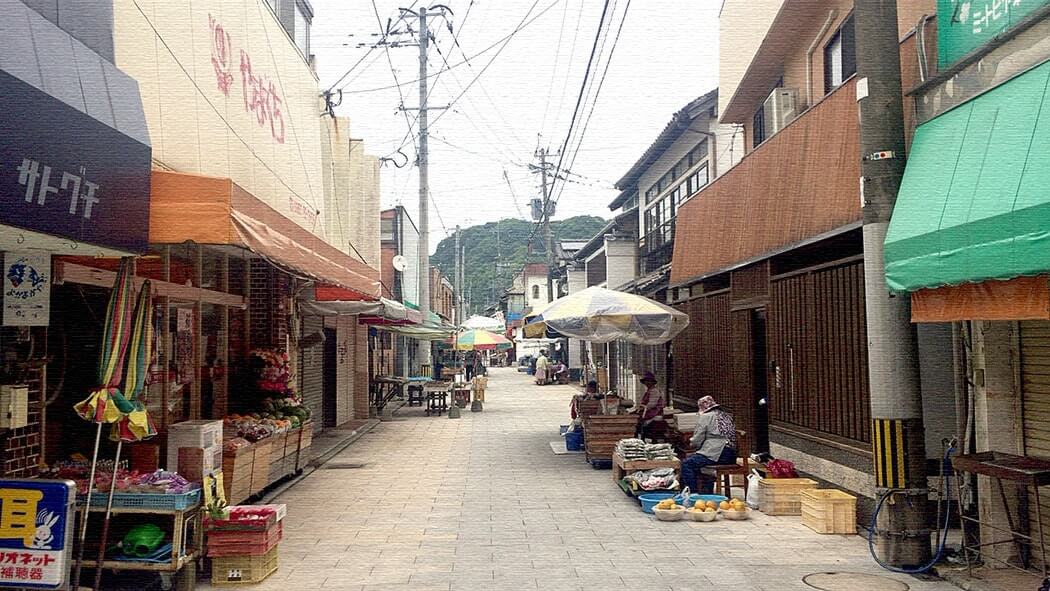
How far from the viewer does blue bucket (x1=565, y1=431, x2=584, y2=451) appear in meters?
16.3

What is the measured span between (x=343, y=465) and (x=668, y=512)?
7.03 m

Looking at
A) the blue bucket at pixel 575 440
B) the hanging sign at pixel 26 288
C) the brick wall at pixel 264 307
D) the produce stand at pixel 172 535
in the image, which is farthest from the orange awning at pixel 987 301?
the blue bucket at pixel 575 440

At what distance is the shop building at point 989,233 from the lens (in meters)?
5.64

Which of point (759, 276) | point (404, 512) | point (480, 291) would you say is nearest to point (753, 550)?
point (404, 512)

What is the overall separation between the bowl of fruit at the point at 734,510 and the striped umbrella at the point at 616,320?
4.54 meters

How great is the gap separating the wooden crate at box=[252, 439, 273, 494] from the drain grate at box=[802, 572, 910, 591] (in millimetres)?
6445

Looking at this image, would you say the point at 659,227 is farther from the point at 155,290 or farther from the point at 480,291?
the point at 480,291

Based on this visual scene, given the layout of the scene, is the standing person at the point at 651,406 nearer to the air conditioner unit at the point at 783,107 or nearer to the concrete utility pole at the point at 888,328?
the air conditioner unit at the point at 783,107

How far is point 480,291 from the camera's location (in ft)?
347

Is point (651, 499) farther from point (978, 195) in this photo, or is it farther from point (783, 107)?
point (783, 107)

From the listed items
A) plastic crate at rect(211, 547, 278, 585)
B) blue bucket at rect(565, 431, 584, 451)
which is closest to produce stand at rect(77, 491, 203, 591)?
plastic crate at rect(211, 547, 278, 585)

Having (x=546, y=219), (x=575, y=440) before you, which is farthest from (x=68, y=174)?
(x=546, y=219)

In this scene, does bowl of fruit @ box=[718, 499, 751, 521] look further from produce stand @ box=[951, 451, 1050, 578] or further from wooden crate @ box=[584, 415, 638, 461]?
wooden crate @ box=[584, 415, 638, 461]

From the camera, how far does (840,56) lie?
11.2 meters
